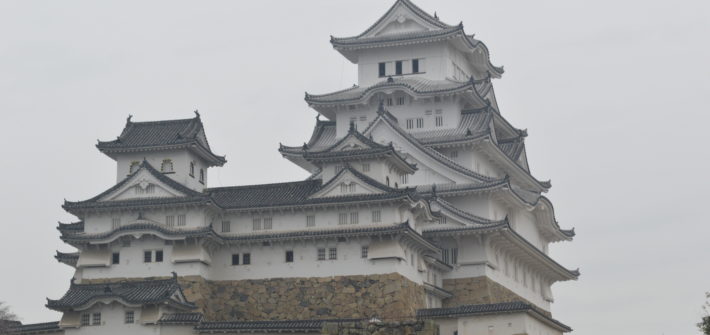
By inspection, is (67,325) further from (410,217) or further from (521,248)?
(521,248)

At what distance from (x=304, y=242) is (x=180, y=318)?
7.59m

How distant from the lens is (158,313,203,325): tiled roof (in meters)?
56.0

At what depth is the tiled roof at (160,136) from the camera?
63.4 meters

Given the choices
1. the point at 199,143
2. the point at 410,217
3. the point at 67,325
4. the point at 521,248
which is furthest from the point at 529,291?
the point at 67,325

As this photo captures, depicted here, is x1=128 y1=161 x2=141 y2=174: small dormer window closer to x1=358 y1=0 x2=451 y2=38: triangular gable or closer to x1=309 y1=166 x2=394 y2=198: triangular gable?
x1=309 y1=166 x2=394 y2=198: triangular gable

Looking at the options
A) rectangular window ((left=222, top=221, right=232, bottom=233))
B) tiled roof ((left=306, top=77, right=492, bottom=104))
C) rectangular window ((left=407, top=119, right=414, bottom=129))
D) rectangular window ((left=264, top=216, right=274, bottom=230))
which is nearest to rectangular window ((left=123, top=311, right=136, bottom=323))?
rectangular window ((left=222, top=221, right=232, bottom=233))

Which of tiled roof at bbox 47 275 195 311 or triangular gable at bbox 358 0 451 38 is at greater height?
triangular gable at bbox 358 0 451 38

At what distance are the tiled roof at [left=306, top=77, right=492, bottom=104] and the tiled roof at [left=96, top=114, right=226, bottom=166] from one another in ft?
38.9

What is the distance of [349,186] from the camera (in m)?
60.1

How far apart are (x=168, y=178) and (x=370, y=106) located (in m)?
17.2

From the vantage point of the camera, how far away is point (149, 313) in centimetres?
5641

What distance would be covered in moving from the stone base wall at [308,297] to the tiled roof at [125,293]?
2160 millimetres

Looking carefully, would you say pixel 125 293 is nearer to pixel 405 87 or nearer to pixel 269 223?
pixel 269 223

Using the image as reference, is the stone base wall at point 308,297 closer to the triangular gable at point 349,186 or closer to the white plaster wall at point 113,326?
the white plaster wall at point 113,326
